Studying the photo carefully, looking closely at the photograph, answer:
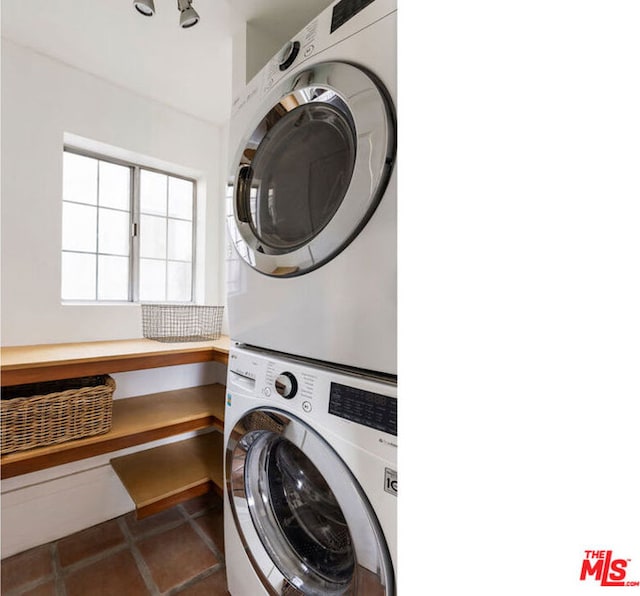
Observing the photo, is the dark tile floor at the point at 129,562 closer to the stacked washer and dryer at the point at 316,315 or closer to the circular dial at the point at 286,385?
the stacked washer and dryer at the point at 316,315

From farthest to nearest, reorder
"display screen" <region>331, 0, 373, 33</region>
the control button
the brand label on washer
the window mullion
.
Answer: the window mullion → the control button → "display screen" <region>331, 0, 373, 33</region> → the brand label on washer

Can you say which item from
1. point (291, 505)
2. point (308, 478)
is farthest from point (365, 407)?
point (291, 505)

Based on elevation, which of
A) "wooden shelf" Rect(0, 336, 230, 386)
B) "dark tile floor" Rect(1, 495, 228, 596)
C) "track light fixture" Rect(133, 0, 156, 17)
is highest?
"track light fixture" Rect(133, 0, 156, 17)

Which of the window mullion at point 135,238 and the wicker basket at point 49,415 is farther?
the window mullion at point 135,238

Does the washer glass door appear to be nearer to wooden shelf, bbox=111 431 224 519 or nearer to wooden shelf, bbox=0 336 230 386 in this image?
wooden shelf, bbox=111 431 224 519

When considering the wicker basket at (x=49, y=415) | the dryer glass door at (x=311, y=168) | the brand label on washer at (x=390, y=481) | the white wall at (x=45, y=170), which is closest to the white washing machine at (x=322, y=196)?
the dryer glass door at (x=311, y=168)

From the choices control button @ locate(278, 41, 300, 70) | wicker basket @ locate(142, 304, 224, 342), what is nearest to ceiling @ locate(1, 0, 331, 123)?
control button @ locate(278, 41, 300, 70)

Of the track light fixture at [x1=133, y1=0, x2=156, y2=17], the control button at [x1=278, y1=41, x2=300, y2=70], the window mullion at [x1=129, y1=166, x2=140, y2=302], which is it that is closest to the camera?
the control button at [x1=278, y1=41, x2=300, y2=70]

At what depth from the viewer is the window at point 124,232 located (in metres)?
1.72

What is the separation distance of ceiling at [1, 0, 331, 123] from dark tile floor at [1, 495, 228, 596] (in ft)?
7.10

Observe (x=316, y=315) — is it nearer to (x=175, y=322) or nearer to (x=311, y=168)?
(x=311, y=168)

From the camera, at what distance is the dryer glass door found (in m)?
0.63

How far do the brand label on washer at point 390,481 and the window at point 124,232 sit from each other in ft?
5.93

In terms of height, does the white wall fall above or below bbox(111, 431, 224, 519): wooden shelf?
above
